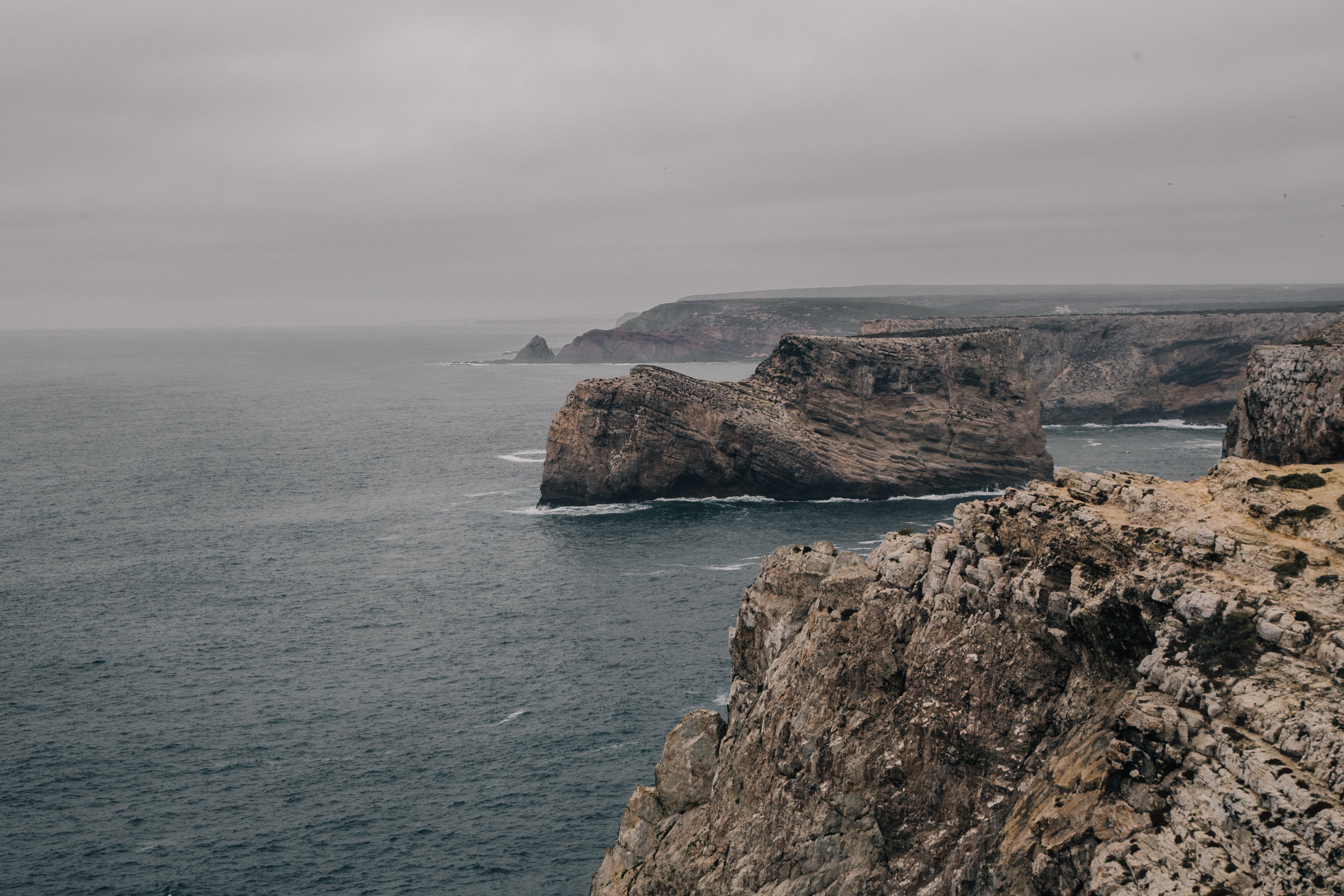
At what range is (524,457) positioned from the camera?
17800 cm

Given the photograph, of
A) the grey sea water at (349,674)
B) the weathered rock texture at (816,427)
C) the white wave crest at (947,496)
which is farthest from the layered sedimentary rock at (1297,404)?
the weathered rock texture at (816,427)

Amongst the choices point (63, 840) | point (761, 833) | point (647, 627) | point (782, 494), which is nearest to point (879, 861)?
point (761, 833)

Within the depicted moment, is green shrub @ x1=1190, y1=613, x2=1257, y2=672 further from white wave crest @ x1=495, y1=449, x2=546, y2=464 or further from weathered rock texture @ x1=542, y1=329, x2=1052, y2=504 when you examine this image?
white wave crest @ x1=495, y1=449, x2=546, y2=464

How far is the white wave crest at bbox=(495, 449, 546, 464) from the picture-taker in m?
173

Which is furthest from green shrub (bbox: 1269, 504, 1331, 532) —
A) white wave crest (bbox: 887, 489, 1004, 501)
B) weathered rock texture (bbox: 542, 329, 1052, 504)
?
white wave crest (bbox: 887, 489, 1004, 501)

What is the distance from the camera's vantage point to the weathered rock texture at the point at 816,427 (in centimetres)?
13788

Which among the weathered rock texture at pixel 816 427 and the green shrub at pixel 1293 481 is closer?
the green shrub at pixel 1293 481

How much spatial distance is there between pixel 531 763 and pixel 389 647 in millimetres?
24891

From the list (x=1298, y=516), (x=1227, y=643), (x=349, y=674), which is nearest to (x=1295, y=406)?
(x=1298, y=516)

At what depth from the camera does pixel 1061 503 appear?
1289 inches

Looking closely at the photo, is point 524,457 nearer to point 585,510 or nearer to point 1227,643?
point 585,510

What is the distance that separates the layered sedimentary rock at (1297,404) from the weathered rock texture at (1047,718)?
20.4ft

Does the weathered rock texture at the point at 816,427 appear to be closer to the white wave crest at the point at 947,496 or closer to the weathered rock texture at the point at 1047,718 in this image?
the white wave crest at the point at 947,496

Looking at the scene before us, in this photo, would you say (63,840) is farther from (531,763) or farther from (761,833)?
(761,833)
